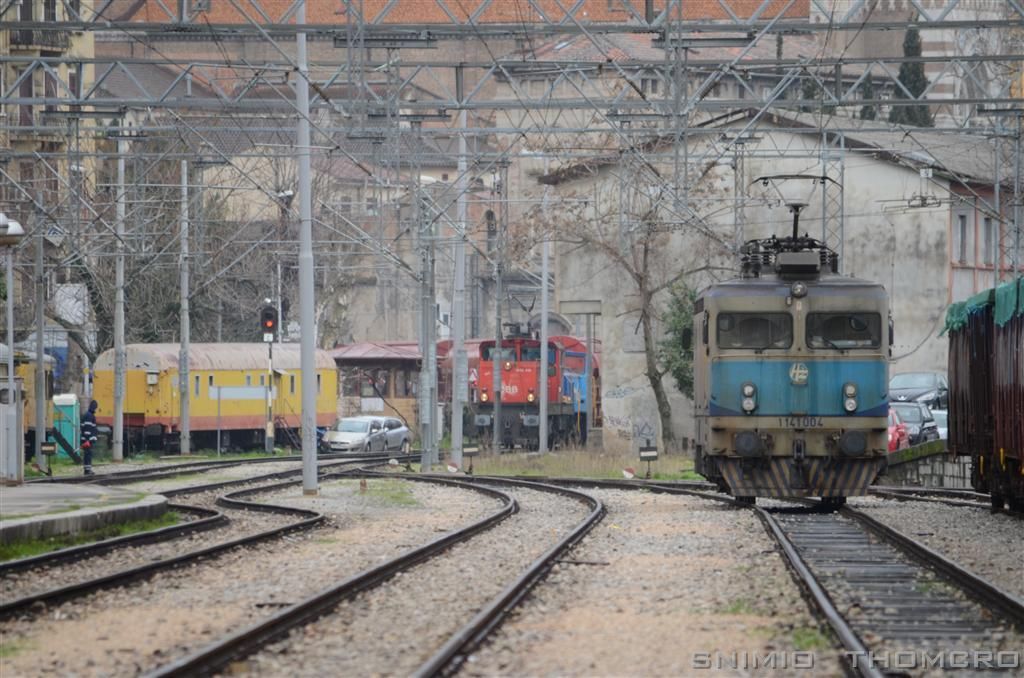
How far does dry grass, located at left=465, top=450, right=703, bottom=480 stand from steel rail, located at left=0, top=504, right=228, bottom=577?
15.7 metres

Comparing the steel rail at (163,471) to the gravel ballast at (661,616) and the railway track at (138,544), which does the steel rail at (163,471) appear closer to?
the railway track at (138,544)

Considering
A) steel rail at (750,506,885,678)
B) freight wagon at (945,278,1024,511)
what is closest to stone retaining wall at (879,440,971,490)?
freight wagon at (945,278,1024,511)

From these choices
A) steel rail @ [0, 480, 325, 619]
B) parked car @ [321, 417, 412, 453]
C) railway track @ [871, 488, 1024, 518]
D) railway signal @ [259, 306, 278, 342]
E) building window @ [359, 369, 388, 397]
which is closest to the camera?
steel rail @ [0, 480, 325, 619]

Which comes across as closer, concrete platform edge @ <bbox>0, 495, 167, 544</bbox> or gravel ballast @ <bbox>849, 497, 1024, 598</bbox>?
gravel ballast @ <bbox>849, 497, 1024, 598</bbox>

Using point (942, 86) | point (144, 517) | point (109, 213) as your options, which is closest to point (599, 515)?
point (144, 517)

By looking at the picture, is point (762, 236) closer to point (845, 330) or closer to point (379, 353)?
point (379, 353)

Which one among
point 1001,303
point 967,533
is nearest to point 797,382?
point 1001,303

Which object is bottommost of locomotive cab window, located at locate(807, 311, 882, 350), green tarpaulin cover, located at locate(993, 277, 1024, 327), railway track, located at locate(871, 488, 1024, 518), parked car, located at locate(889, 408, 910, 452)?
railway track, located at locate(871, 488, 1024, 518)

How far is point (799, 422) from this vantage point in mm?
21188

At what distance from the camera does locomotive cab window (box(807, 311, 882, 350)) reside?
70.1 ft

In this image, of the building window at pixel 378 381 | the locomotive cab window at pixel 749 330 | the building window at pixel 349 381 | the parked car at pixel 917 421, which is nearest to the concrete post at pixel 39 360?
the parked car at pixel 917 421

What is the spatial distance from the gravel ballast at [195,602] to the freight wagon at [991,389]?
22.2 feet

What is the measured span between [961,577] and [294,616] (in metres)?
5.45

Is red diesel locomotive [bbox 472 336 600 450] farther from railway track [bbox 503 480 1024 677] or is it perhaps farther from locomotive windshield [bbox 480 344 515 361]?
railway track [bbox 503 480 1024 677]
